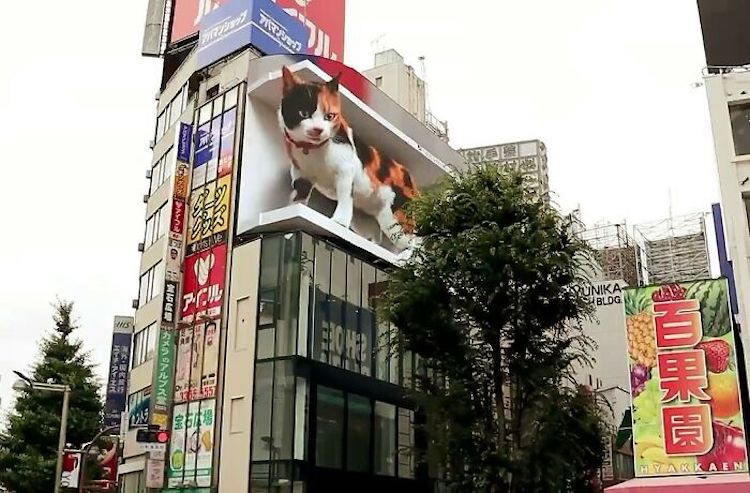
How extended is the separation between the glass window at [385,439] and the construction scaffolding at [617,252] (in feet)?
93.3

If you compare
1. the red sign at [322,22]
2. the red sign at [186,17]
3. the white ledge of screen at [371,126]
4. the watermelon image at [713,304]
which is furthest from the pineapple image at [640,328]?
the red sign at [186,17]

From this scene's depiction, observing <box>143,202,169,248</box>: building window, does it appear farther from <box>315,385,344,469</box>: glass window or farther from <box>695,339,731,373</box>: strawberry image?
<box>695,339,731,373</box>: strawberry image

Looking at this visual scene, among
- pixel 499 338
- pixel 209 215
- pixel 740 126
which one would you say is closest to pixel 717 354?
pixel 740 126

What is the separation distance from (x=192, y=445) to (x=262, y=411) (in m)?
2.74

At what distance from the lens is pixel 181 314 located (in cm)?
2786

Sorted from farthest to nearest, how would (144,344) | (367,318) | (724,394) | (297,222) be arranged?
(144,344), (367,318), (297,222), (724,394)

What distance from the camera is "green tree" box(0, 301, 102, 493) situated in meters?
30.5

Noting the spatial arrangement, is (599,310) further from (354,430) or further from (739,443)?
(739,443)

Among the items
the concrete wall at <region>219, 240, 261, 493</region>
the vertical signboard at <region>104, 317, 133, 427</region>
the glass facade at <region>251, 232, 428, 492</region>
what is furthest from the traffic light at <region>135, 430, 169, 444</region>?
the vertical signboard at <region>104, 317, 133, 427</region>

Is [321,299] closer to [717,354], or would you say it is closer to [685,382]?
[685,382]

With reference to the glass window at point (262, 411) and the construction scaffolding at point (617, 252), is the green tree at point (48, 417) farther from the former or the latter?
the construction scaffolding at point (617, 252)

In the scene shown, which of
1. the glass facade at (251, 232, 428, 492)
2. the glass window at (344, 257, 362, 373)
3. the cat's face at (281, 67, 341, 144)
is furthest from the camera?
the cat's face at (281, 67, 341, 144)

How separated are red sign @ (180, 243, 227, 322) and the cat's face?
484 cm

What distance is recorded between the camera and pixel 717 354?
1780 cm
